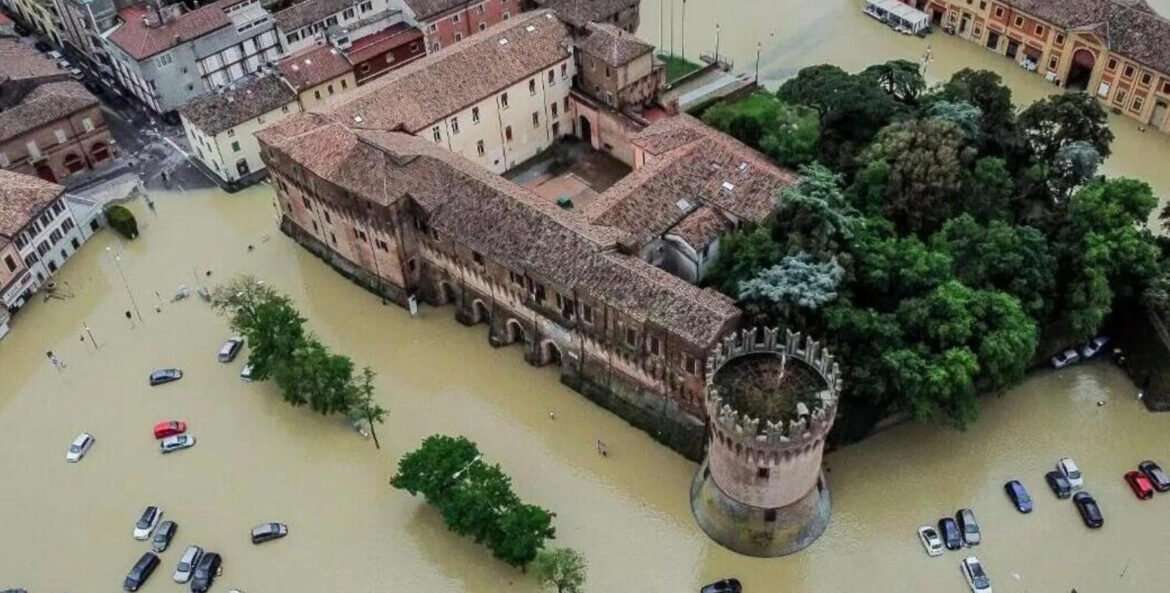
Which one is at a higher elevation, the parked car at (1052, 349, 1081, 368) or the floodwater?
the floodwater

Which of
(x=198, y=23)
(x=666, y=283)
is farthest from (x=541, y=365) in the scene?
(x=198, y=23)

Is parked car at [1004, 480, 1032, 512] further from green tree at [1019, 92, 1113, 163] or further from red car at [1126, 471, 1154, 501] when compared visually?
green tree at [1019, 92, 1113, 163]

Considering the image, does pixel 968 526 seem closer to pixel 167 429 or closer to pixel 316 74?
pixel 167 429

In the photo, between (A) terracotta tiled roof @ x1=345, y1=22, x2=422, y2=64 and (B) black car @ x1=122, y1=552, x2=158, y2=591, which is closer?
(B) black car @ x1=122, y1=552, x2=158, y2=591

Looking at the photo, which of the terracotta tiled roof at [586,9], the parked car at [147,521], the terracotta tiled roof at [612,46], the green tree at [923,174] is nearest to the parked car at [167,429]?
the parked car at [147,521]

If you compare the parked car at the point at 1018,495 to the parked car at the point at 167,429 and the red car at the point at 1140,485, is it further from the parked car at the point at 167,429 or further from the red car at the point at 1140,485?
the parked car at the point at 167,429

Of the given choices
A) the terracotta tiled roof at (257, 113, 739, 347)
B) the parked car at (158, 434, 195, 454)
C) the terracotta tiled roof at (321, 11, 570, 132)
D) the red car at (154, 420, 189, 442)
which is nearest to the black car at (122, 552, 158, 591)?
the parked car at (158, 434, 195, 454)
